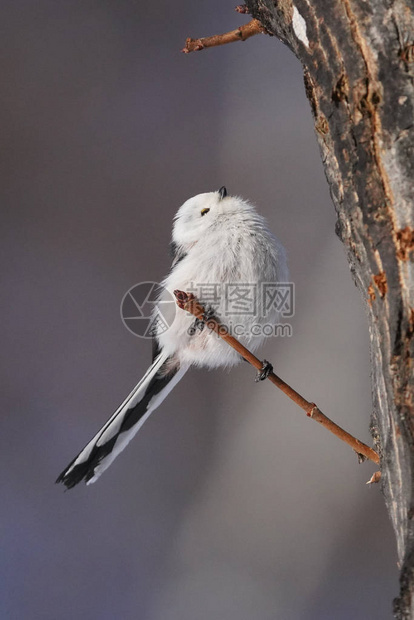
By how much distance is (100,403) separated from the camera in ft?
6.66

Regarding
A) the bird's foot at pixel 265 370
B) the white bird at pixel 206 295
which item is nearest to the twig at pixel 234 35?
the white bird at pixel 206 295

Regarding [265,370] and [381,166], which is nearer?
[381,166]

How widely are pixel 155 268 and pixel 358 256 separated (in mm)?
1254

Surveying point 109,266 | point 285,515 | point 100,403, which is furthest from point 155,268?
point 285,515

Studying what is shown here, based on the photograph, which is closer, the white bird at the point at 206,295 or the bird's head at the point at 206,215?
the white bird at the point at 206,295

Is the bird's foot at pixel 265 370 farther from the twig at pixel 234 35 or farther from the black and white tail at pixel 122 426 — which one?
the twig at pixel 234 35

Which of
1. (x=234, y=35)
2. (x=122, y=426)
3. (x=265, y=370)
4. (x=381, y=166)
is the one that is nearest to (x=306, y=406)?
(x=265, y=370)

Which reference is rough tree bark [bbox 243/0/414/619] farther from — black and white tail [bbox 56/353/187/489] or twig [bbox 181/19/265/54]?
black and white tail [bbox 56/353/187/489]

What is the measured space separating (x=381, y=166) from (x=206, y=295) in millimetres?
618

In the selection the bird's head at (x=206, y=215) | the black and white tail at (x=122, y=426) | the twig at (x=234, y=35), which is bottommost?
the black and white tail at (x=122, y=426)

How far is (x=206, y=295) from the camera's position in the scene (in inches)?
50.4

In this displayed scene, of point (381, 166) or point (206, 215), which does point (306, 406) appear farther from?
point (206, 215)

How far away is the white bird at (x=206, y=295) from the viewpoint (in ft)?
4.17

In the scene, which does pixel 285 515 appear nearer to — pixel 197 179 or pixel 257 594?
pixel 257 594
